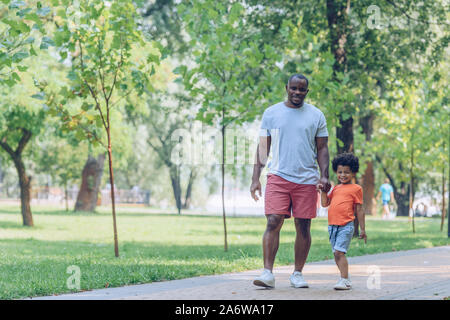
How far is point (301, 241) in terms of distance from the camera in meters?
7.42

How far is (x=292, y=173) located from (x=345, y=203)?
26.1 inches

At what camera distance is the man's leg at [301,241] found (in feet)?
24.2

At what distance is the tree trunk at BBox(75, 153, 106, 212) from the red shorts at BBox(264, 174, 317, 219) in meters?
30.9

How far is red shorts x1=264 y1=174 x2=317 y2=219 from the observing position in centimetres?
720

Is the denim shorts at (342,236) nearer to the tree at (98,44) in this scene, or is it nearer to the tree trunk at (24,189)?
the tree at (98,44)

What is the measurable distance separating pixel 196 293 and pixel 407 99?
1411 centimetres

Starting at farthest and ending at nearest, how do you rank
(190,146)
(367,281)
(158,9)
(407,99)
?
(190,146) < (158,9) < (407,99) < (367,281)

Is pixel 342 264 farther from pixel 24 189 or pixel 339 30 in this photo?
pixel 24 189

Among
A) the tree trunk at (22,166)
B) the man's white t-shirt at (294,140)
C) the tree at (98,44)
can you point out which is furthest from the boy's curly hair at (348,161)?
the tree trunk at (22,166)

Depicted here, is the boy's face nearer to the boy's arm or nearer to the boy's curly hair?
the boy's curly hair

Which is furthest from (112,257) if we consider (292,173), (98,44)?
(292,173)

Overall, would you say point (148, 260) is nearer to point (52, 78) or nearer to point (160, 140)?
point (52, 78)
